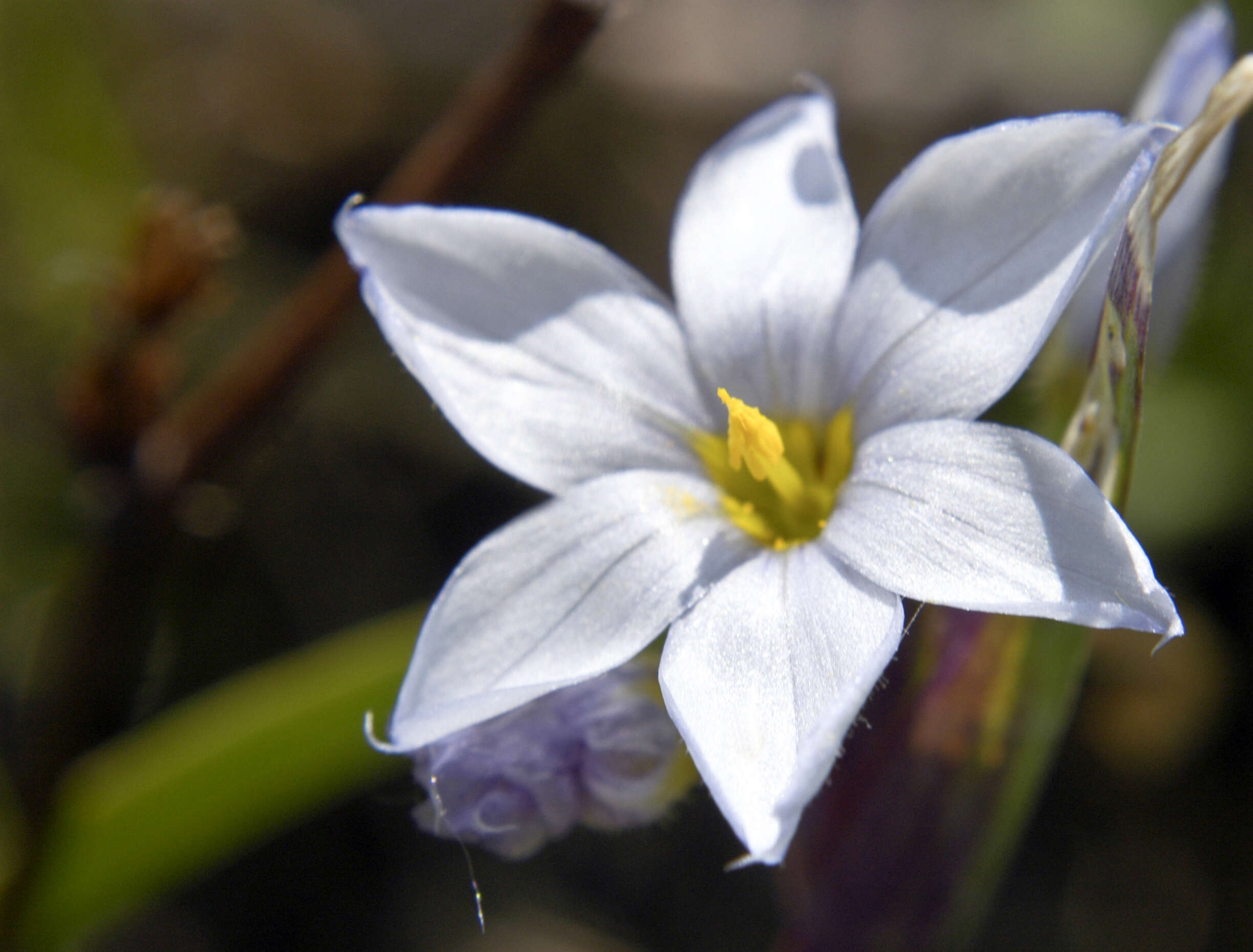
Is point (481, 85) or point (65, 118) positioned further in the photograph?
point (65, 118)

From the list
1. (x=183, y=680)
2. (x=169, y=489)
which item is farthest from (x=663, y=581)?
(x=183, y=680)

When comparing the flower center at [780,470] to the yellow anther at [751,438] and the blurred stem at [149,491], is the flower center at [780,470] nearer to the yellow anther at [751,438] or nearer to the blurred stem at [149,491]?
the yellow anther at [751,438]

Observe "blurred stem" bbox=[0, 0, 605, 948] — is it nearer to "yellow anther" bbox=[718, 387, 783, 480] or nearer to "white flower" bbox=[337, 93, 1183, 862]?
"white flower" bbox=[337, 93, 1183, 862]

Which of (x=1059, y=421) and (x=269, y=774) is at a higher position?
(x=1059, y=421)

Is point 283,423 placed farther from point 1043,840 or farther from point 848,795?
point 1043,840

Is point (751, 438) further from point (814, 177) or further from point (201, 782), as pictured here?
point (201, 782)

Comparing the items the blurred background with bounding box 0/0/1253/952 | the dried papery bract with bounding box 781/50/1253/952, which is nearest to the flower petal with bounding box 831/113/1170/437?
the dried papery bract with bounding box 781/50/1253/952

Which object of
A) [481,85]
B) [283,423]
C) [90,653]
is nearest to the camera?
[481,85]
